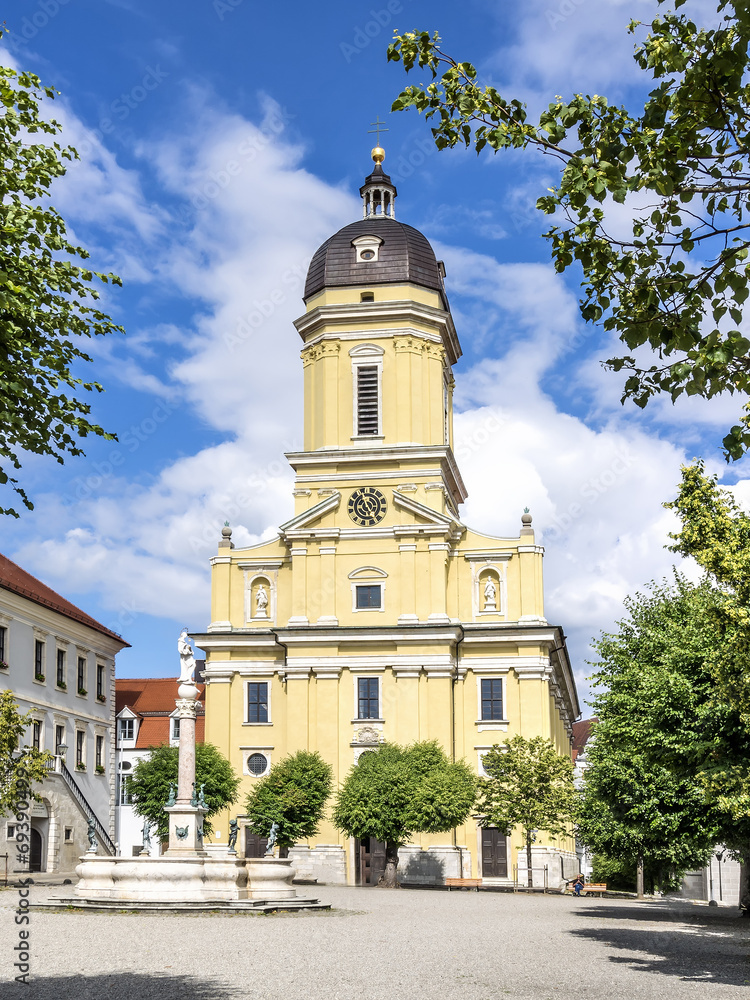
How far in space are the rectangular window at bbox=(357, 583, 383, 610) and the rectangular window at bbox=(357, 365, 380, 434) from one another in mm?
8092

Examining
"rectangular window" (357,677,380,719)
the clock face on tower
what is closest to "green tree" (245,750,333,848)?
"rectangular window" (357,677,380,719)

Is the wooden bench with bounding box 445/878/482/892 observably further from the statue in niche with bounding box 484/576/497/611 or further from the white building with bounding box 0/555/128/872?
the white building with bounding box 0/555/128/872

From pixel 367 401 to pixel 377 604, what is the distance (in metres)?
10.5

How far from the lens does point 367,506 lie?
5466 cm

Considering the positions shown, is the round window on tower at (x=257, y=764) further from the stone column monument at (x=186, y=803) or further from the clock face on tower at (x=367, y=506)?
the stone column monument at (x=186, y=803)

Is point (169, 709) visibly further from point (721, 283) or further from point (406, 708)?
point (721, 283)

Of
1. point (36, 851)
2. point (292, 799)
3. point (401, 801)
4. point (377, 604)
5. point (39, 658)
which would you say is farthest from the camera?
point (377, 604)

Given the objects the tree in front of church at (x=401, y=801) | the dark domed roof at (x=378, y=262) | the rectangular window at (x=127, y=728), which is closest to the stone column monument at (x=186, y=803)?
the tree in front of church at (x=401, y=801)

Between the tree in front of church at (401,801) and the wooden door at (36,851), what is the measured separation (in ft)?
41.4

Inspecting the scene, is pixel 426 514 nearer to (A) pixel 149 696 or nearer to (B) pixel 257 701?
(B) pixel 257 701

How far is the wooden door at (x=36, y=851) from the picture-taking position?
154 feet

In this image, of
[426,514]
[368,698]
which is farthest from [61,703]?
[426,514]

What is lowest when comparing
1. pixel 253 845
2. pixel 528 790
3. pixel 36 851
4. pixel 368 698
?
pixel 253 845

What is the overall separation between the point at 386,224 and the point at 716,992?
163ft
